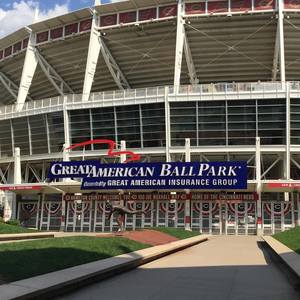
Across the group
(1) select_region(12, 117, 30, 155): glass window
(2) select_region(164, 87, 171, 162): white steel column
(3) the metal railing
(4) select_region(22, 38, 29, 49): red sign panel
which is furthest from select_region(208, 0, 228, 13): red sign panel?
(1) select_region(12, 117, 30, 155): glass window

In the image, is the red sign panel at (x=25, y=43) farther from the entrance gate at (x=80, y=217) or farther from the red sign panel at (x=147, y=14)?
the entrance gate at (x=80, y=217)

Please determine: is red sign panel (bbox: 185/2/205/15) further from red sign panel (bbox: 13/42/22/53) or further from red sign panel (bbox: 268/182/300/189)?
red sign panel (bbox: 13/42/22/53)

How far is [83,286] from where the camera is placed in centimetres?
1037

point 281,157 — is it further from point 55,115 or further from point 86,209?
point 55,115

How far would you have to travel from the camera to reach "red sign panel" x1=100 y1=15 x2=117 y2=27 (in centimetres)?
5094

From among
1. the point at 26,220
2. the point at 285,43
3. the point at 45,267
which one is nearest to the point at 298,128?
the point at 285,43

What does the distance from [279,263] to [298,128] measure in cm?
2932

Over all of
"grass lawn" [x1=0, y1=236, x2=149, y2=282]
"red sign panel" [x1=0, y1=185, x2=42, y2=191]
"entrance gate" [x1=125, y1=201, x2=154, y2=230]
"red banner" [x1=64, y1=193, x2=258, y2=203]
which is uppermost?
"red sign panel" [x1=0, y1=185, x2=42, y2=191]

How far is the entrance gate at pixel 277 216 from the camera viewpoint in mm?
41781

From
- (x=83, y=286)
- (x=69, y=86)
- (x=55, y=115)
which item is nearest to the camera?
(x=83, y=286)

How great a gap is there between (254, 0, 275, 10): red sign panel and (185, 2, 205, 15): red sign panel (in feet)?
16.7

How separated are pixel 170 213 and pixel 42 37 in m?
25.9

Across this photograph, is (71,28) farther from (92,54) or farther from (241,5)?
(241,5)

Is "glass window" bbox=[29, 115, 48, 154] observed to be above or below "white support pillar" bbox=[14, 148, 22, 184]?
above
